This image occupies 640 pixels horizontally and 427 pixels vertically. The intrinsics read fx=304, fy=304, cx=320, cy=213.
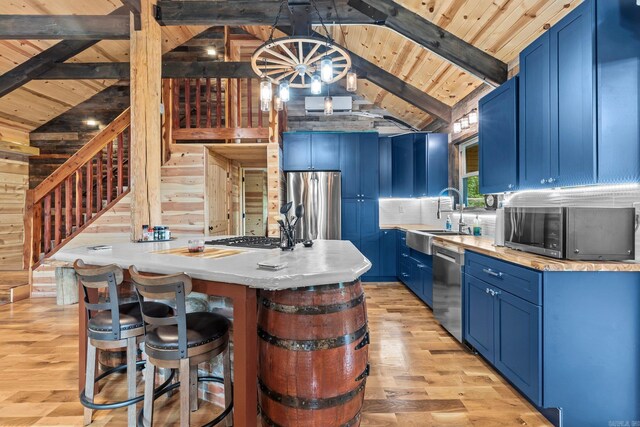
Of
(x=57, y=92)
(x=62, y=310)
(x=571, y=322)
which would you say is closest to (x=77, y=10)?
(x=57, y=92)

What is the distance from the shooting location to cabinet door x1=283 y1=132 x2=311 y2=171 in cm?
506

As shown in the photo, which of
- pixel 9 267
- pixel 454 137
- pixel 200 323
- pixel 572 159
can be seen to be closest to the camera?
pixel 200 323

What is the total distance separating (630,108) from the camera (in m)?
1.77

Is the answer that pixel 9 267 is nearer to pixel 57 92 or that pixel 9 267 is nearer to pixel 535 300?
pixel 57 92

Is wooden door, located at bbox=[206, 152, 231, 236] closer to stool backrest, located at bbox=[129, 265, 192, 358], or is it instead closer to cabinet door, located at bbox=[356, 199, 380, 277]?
cabinet door, located at bbox=[356, 199, 380, 277]

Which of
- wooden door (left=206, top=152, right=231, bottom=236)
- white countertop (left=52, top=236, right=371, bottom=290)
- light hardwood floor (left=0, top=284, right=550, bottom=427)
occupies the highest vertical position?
wooden door (left=206, top=152, right=231, bottom=236)

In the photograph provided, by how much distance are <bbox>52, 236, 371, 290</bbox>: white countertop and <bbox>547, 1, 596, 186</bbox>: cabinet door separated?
59.4 inches

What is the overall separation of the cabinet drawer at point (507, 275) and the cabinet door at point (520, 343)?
54 mm

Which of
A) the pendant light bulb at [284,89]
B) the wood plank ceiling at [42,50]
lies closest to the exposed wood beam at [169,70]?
the wood plank ceiling at [42,50]

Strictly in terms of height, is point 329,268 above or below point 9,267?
above

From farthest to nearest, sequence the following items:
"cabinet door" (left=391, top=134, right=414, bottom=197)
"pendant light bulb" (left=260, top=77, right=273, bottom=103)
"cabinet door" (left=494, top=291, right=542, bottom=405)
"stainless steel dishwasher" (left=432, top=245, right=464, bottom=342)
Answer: "cabinet door" (left=391, top=134, right=414, bottom=197) < "stainless steel dishwasher" (left=432, top=245, right=464, bottom=342) < "pendant light bulb" (left=260, top=77, right=273, bottom=103) < "cabinet door" (left=494, top=291, right=542, bottom=405)

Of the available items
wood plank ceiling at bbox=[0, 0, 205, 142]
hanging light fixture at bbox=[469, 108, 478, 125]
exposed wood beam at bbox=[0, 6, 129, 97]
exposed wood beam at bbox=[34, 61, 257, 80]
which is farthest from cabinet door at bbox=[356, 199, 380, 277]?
exposed wood beam at bbox=[0, 6, 129, 97]

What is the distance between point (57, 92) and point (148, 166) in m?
4.11

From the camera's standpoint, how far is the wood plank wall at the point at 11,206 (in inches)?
212
